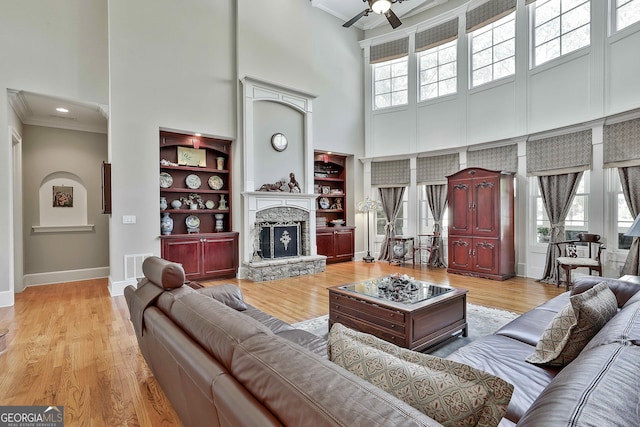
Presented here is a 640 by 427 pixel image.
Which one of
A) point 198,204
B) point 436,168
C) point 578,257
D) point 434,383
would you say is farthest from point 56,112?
point 578,257

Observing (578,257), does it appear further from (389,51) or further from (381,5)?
(389,51)

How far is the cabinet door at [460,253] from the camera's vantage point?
610cm

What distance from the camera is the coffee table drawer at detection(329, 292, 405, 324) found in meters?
2.65

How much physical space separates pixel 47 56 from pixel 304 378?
6.12 m

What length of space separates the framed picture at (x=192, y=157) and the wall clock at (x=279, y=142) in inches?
54.3

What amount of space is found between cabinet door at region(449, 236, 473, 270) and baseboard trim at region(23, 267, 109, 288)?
22.6 ft

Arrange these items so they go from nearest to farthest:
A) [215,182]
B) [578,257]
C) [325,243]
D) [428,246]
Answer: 1. [578,257]
2. [215,182]
3. [428,246]
4. [325,243]

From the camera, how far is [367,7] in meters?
7.68

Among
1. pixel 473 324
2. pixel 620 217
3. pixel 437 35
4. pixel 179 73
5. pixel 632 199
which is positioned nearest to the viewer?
pixel 473 324

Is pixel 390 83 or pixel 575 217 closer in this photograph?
pixel 575 217

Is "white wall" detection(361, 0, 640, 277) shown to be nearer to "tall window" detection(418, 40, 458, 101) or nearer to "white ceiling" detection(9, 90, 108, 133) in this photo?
"tall window" detection(418, 40, 458, 101)

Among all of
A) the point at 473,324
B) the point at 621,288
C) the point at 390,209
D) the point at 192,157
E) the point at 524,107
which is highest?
the point at 524,107

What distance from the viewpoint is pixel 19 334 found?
3264 mm

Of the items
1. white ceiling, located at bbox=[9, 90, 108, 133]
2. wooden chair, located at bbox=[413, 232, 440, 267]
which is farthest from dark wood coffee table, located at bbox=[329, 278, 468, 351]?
white ceiling, located at bbox=[9, 90, 108, 133]
